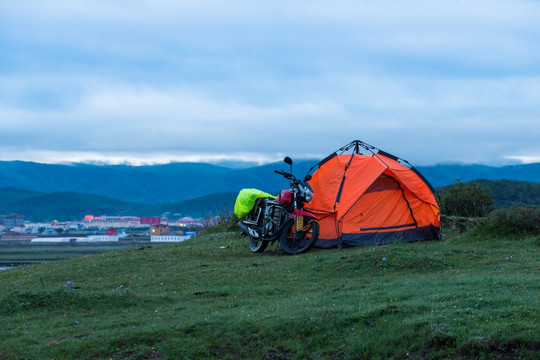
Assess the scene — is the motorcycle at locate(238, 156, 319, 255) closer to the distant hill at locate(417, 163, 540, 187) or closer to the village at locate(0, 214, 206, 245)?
the village at locate(0, 214, 206, 245)

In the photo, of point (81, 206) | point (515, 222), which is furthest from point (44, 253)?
point (81, 206)

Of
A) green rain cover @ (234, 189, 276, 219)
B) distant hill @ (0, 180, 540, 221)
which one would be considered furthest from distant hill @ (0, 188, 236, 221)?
green rain cover @ (234, 189, 276, 219)

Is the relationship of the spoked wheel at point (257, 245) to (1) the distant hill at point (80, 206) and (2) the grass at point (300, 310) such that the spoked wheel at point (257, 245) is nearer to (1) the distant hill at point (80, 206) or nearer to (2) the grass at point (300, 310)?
(2) the grass at point (300, 310)

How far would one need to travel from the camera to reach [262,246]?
18016mm

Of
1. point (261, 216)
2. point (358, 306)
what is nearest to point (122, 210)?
point (261, 216)

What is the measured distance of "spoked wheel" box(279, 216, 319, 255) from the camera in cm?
1698

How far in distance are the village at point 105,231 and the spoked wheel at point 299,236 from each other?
14906 millimetres

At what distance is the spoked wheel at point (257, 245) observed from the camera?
1798 cm

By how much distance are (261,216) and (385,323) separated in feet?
31.4

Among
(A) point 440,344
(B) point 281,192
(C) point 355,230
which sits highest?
(B) point 281,192

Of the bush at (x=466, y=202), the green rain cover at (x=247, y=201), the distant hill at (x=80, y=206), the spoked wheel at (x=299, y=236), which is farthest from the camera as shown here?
the distant hill at (x=80, y=206)

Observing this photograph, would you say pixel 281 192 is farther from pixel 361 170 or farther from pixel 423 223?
pixel 423 223

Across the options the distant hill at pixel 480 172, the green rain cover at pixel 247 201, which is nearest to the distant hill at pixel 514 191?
the green rain cover at pixel 247 201

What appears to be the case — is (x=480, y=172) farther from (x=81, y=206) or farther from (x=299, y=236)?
(x=299, y=236)
